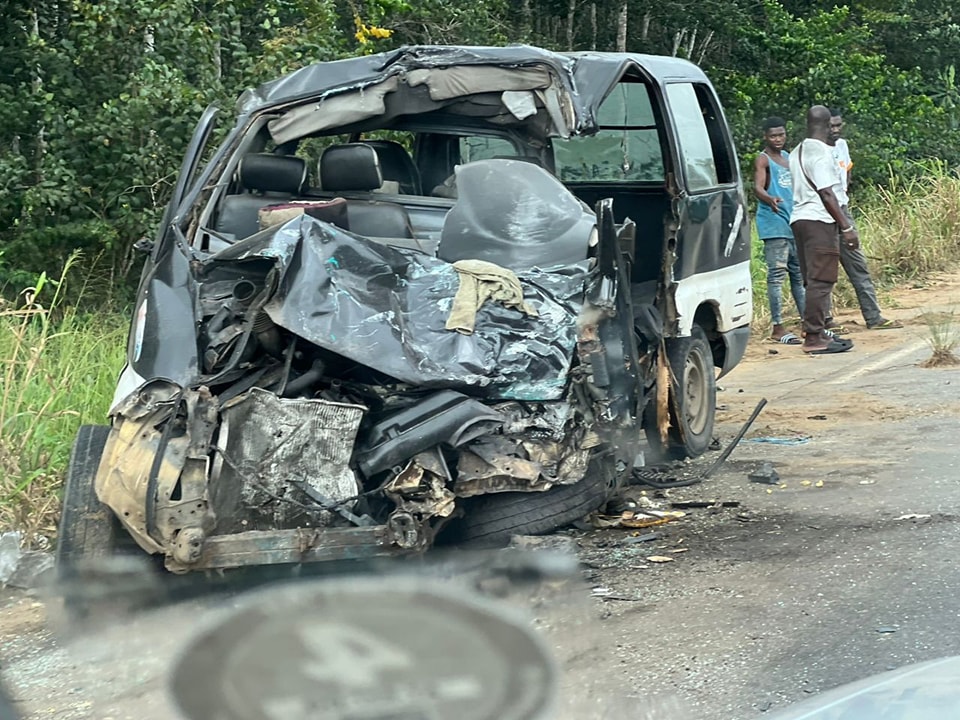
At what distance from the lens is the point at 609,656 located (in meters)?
3.79

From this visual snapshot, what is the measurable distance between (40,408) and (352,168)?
6.42 feet

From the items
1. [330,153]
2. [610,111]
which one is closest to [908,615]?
[330,153]

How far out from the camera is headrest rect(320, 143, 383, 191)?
5.61 m

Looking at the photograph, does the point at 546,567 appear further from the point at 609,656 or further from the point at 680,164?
the point at 680,164

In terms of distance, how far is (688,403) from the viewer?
21.0 feet

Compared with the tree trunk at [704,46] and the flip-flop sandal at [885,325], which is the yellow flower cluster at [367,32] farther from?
the tree trunk at [704,46]

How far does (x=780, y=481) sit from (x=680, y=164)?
1.64 meters

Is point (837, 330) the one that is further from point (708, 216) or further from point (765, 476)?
point (765, 476)

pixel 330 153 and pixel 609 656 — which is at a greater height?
pixel 330 153

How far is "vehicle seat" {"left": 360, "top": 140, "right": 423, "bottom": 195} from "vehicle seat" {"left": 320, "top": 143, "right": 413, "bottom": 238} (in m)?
0.59

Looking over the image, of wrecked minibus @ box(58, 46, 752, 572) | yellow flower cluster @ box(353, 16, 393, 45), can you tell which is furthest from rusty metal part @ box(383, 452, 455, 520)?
yellow flower cluster @ box(353, 16, 393, 45)

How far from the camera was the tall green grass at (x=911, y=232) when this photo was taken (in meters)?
13.9

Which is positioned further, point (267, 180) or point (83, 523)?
point (267, 180)

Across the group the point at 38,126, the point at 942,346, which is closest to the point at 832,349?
the point at 942,346
